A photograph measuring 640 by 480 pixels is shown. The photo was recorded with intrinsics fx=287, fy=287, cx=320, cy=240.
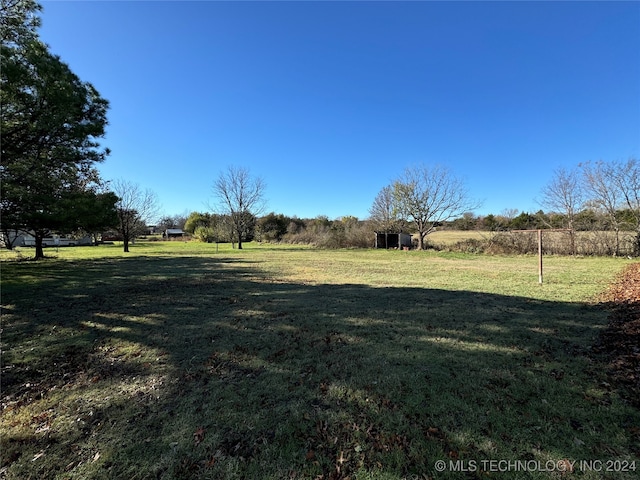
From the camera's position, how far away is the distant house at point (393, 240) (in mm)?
27062

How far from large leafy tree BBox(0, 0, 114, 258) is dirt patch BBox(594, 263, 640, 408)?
1184cm

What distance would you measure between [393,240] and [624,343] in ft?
79.4

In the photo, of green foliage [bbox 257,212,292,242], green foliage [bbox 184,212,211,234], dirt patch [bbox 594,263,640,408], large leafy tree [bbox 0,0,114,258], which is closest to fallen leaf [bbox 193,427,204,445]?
dirt patch [bbox 594,263,640,408]

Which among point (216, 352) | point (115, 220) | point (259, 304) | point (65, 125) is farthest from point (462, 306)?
point (115, 220)

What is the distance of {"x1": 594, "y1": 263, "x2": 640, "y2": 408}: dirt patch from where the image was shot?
3045mm

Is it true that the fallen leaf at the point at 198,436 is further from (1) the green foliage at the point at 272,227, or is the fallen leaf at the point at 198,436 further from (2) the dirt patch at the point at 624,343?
(1) the green foliage at the point at 272,227

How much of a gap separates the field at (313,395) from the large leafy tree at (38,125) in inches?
182

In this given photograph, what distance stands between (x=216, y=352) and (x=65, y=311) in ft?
15.0

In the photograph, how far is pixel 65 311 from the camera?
616 centimetres

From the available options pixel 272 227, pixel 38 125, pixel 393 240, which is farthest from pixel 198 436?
pixel 272 227

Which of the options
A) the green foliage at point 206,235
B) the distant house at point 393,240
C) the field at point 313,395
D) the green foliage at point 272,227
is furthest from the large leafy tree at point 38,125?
the green foliage at point 206,235

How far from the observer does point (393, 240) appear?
27.9 metres

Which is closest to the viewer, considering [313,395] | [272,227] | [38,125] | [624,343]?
[313,395]

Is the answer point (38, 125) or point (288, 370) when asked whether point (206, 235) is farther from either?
A: point (288, 370)
